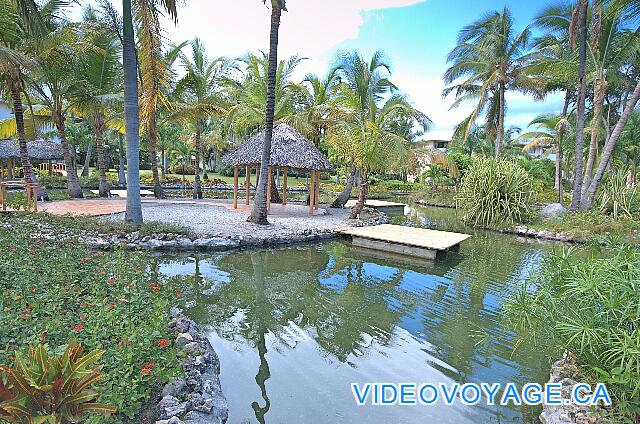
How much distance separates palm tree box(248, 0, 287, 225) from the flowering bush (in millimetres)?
5822

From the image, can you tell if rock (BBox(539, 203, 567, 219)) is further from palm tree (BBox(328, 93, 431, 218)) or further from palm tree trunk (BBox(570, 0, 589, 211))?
palm tree (BBox(328, 93, 431, 218))

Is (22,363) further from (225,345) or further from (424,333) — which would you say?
(424,333)

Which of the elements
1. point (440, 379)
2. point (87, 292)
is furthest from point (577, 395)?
point (87, 292)

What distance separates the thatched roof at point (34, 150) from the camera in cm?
1870

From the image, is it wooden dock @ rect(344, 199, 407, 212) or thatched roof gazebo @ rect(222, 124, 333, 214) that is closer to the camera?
thatched roof gazebo @ rect(222, 124, 333, 214)

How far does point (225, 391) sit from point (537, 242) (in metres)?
11.2

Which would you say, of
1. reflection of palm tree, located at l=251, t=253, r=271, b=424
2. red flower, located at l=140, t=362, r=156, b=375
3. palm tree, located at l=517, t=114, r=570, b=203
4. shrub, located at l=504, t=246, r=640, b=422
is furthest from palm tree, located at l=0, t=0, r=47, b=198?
palm tree, located at l=517, t=114, r=570, b=203

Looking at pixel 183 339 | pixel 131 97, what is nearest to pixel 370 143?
pixel 131 97

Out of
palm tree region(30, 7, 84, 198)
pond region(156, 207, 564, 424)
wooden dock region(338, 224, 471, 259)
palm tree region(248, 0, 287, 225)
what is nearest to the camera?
pond region(156, 207, 564, 424)

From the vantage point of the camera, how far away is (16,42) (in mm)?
10648

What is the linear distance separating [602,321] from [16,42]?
1447 cm

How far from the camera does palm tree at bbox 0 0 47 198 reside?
6770 millimetres

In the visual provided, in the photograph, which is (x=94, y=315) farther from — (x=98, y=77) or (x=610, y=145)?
(x=610, y=145)

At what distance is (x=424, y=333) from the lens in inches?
195
